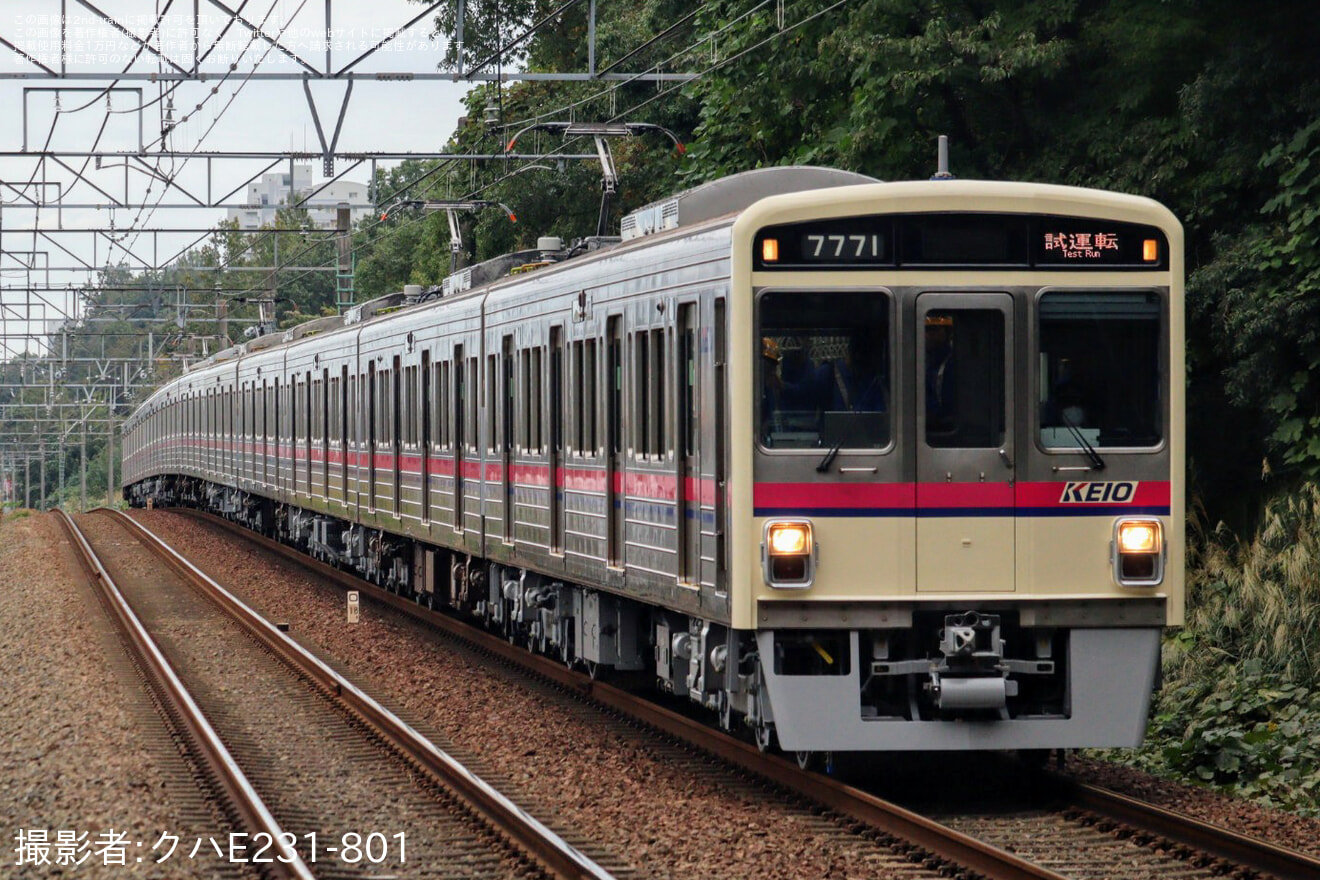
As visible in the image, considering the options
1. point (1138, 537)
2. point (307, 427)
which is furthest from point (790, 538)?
point (307, 427)

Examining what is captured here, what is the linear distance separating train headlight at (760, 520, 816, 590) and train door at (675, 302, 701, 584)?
903 mm

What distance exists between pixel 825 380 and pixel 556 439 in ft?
14.4

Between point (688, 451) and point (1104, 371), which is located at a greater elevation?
point (1104, 371)

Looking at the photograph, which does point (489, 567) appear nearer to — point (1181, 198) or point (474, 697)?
point (474, 697)

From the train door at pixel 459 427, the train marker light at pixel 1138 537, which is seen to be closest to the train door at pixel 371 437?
the train door at pixel 459 427

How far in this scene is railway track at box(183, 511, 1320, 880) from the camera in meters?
7.45

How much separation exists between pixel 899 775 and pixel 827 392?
221cm

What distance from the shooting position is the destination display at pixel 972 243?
8.98m

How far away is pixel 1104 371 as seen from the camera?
905cm

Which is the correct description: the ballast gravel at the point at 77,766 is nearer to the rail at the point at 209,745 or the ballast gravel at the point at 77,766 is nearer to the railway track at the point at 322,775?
the rail at the point at 209,745

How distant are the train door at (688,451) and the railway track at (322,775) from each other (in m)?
1.58

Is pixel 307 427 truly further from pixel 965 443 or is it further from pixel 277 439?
pixel 965 443

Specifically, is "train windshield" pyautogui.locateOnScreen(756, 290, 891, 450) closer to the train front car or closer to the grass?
the train front car

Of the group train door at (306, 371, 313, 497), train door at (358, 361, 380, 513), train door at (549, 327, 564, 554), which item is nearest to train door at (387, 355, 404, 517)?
train door at (358, 361, 380, 513)
